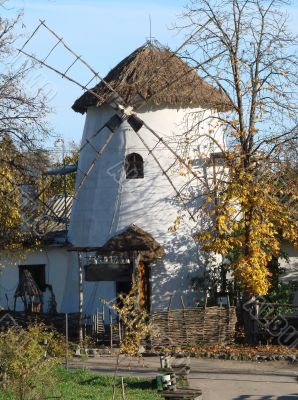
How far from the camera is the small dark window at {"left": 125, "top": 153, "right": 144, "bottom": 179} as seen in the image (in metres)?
27.8

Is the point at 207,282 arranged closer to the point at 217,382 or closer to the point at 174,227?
the point at 174,227

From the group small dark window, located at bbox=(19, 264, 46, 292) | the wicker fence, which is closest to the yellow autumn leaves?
the wicker fence

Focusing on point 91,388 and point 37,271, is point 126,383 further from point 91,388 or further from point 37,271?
point 37,271

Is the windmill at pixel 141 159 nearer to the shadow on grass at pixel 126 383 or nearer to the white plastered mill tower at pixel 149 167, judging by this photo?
the white plastered mill tower at pixel 149 167

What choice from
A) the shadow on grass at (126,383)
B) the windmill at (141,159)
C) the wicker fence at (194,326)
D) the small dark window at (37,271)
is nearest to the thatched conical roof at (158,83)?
the windmill at (141,159)

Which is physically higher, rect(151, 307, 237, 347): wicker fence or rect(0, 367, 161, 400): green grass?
rect(151, 307, 237, 347): wicker fence

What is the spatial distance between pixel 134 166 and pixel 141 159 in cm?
31

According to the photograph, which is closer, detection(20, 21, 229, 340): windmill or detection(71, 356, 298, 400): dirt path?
detection(71, 356, 298, 400): dirt path

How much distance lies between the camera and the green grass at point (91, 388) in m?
17.1

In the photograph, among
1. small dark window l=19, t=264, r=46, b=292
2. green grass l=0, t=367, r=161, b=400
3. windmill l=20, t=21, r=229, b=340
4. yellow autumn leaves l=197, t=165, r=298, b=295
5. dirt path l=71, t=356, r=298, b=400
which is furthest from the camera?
small dark window l=19, t=264, r=46, b=292

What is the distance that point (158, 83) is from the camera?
90.0 feet

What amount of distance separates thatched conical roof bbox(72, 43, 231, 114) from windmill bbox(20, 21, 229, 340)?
0.03 meters

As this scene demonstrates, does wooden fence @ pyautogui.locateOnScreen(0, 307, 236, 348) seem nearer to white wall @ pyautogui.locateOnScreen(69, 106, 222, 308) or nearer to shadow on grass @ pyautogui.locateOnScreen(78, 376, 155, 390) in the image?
white wall @ pyautogui.locateOnScreen(69, 106, 222, 308)

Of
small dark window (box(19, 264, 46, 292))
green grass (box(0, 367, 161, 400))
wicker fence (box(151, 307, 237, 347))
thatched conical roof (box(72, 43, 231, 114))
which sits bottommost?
green grass (box(0, 367, 161, 400))
